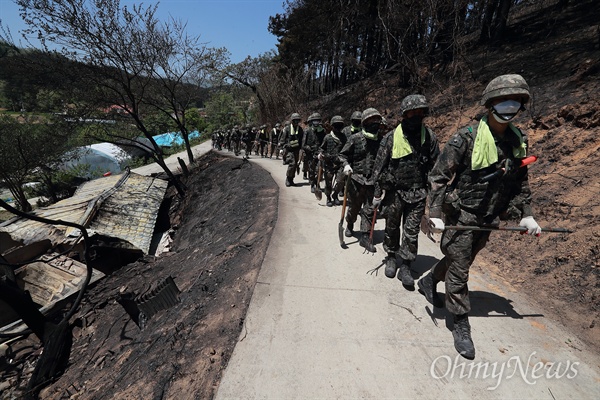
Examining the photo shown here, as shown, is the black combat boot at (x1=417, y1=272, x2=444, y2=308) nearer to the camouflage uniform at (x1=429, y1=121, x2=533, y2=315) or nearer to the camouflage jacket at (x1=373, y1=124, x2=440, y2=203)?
the camouflage uniform at (x1=429, y1=121, x2=533, y2=315)

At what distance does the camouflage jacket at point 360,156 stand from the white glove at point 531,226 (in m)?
2.45

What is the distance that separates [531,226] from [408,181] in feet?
4.48

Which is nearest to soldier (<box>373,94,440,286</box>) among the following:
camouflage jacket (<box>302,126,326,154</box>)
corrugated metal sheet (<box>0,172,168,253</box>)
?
camouflage jacket (<box>302,126,326,154</box>)

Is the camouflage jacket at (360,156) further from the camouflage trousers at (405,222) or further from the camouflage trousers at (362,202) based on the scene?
the camouflage trousers at (405,222)

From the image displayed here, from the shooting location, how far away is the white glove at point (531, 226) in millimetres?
2646

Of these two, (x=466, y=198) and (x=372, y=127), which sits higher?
(x=372, y=127)

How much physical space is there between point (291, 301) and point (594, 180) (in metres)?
5.21

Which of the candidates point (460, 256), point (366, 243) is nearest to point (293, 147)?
point (366, 243)

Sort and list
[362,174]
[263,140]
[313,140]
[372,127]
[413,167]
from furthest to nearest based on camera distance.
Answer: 1. [263,140]
2. [313,140]
3. [362,174]
4. [372,127]
5. [413,167]

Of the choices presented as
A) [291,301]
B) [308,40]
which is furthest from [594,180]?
[308,40]

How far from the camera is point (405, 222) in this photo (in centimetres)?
385

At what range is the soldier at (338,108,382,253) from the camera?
4934 millimetres

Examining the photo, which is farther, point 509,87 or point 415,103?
point 415,103

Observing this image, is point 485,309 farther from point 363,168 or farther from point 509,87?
point 363,168
